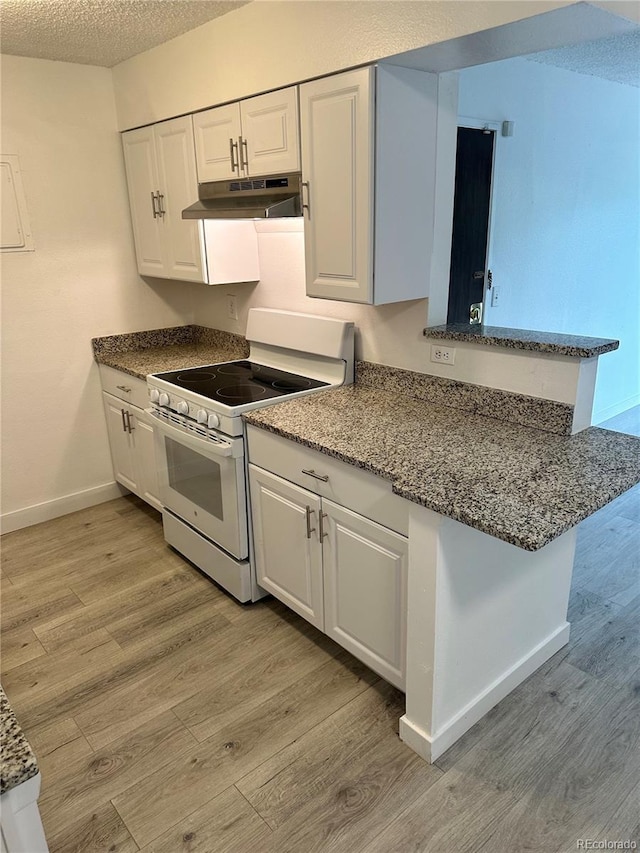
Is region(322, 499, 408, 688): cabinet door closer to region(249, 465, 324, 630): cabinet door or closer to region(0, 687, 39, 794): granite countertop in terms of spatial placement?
region(249, 465, 324, 630): cabinet door

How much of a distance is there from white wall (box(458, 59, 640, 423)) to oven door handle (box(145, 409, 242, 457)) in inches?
86.3

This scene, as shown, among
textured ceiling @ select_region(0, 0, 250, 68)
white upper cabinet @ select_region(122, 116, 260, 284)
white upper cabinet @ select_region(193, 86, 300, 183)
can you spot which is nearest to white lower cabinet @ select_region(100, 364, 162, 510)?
white upper cabinet @ select_region(122, 116, 260, 284)

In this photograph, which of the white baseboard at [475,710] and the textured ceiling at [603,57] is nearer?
the white baseboard at [475,710]

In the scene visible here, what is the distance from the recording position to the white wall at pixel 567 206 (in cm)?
358

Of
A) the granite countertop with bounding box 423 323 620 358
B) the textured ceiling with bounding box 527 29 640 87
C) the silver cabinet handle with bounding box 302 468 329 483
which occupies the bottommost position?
the silver cabinet handle with bounding box 302 468 329 483

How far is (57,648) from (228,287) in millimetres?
2109

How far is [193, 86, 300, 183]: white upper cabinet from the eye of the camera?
230cm

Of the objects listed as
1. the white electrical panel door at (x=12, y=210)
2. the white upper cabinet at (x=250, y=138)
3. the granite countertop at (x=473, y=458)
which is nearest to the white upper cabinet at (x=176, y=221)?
the white upper cabinet at (x=250, y=138)

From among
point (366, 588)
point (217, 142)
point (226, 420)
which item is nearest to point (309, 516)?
point (366, 588)

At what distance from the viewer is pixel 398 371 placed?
2.57 metres

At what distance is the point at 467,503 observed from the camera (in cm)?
157

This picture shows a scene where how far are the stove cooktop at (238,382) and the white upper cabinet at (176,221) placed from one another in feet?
1.54

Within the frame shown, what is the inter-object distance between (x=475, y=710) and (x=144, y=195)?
2.99 meters

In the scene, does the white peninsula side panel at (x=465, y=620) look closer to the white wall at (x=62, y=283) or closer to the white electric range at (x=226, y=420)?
the white electric range at (x=226, y=420)
